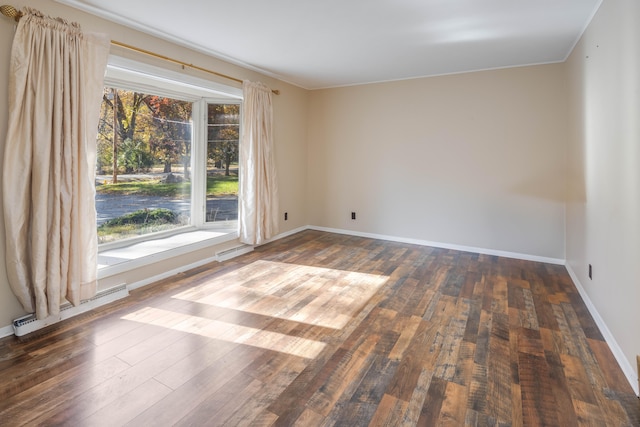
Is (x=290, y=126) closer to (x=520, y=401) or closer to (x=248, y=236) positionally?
(x=248, y=236)

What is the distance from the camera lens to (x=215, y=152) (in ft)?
14.6

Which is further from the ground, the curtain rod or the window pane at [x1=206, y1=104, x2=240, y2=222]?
the curtain rod

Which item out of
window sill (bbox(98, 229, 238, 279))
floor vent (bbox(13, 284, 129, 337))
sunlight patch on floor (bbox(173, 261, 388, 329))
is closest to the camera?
floor vent (bbox(13, 284, 129, 337))

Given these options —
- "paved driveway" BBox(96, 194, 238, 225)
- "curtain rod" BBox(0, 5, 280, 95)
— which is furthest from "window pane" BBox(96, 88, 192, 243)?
"curtain rod" BBox(0, 5, 280, 95)

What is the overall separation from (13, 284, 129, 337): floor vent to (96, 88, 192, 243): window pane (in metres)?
0.86

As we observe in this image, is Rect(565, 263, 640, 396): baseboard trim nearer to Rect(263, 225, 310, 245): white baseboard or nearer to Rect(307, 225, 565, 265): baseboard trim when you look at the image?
Rect(307, 225, 565, 265): baseboard trim

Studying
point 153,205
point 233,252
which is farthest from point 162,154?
point 233,252

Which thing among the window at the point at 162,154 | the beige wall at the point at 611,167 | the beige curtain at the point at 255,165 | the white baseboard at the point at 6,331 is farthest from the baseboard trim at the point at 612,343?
the window at the point at 162,154

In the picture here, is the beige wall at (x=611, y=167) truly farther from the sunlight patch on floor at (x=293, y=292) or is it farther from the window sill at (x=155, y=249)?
the window sill at (x=155, y=249)

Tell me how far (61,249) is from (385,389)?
2.39 m

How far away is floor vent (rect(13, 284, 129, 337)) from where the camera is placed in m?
2.28

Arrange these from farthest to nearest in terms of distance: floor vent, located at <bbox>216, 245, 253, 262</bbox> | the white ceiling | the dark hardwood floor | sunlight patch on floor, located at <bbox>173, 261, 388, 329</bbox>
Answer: floor vent, located at <bbox>216, 245, 253, 262</bbox> → sunlight patch on floor, located at <bbox>173, 261, 388, 329</bbox> → the white ceiling → the dark hardwood floor

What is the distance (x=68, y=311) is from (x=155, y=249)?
43.4 inches

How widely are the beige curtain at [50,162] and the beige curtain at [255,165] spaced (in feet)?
5.99
